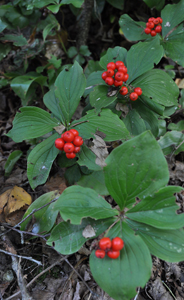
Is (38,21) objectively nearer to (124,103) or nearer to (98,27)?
(98,27)

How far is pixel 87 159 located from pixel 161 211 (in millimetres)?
930

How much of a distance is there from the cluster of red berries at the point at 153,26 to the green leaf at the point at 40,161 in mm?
2265

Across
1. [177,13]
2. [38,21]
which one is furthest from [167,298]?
[38,21]

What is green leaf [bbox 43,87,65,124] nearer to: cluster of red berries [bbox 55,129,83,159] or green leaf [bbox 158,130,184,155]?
cluster of red berries [bbox 55,129,83,159]

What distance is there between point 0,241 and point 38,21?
3890 millimetres

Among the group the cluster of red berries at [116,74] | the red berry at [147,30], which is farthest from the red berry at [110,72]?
the red berry at [147,30]

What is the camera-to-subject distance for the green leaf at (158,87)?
2668mm

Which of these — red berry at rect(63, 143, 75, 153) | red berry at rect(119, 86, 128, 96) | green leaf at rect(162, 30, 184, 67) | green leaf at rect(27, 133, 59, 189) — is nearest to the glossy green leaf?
red berry at rect(119, 86, 128, 96)

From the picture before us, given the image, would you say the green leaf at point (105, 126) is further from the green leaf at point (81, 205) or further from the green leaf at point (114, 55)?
the green leaf at point (114, 55)

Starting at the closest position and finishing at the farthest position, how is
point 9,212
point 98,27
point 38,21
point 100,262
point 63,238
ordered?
point 100,262 → point 63,238 → point 9,212 → point 38,21 → point 98,27

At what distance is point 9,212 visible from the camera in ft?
8.68

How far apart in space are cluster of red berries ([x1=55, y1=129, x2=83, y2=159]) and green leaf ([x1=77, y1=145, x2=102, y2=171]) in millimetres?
123

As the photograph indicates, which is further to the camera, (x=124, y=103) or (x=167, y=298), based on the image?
(x=124, y=103)

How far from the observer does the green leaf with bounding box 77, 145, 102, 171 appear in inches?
88.5
